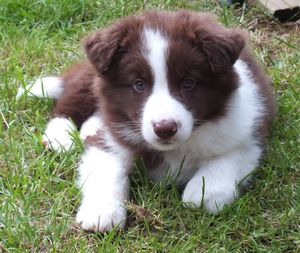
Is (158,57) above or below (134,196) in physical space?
above

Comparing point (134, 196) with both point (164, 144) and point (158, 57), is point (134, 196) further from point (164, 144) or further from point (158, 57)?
point (158, 57)

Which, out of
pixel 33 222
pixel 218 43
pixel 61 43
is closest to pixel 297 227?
pixel 218 43

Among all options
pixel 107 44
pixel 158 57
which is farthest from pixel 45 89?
pixel 158 57

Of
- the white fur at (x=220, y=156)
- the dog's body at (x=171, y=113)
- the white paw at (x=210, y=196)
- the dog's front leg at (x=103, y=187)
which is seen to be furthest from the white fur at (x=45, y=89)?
the white paw at (x=210, y=196)

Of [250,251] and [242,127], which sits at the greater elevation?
[242,127]

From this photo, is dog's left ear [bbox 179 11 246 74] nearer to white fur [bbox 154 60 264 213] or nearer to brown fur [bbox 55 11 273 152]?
brown fur [bbox 55 11 273 152]

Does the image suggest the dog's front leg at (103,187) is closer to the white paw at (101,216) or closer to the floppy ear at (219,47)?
the white paw at (101,216)

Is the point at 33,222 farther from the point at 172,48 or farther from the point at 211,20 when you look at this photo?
the point at 211,20
